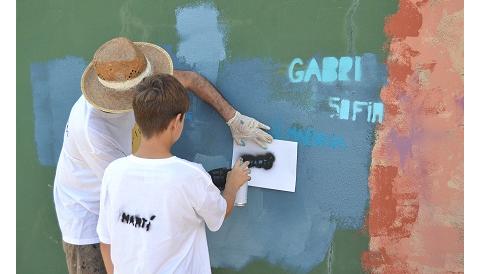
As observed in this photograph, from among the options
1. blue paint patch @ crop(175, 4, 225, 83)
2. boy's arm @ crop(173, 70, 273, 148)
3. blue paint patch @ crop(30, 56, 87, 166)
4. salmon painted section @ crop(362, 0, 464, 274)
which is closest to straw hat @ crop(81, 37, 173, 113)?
boy's arm @ crop(173, 70, 273, 148)

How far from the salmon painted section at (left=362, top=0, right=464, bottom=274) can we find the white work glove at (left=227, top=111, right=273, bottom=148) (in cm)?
57

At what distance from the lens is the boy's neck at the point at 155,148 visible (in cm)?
204

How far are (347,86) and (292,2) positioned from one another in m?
0.53

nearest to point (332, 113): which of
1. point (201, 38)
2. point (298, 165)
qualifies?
point (298, 165)

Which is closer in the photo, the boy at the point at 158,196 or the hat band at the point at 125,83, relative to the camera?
the boy at the point at 158,196

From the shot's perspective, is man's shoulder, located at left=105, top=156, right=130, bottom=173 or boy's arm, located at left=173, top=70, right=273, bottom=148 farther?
boy's arm, located at left=173, top=70, right=273, bottom=148

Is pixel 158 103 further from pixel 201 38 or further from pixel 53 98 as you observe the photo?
pixel 53 98

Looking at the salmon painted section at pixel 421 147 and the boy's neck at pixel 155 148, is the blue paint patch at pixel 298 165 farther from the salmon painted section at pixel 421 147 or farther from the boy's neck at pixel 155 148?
the boy's neck at pixel 155 148

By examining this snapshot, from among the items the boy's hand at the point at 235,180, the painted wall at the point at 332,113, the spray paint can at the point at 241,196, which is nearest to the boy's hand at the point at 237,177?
the boy's hand at the point at 235,180

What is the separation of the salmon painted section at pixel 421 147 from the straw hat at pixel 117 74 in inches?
46.7

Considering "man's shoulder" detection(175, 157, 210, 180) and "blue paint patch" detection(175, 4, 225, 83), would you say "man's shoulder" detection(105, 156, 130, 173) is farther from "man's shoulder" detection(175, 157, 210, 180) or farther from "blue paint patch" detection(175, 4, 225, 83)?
"blue paint patch" detection(175, 4, 225, 83)

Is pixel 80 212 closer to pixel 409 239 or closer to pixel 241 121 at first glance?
pixel 241 121

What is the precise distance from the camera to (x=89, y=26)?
3.29 metres

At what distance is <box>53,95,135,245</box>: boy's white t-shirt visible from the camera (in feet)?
8.04
